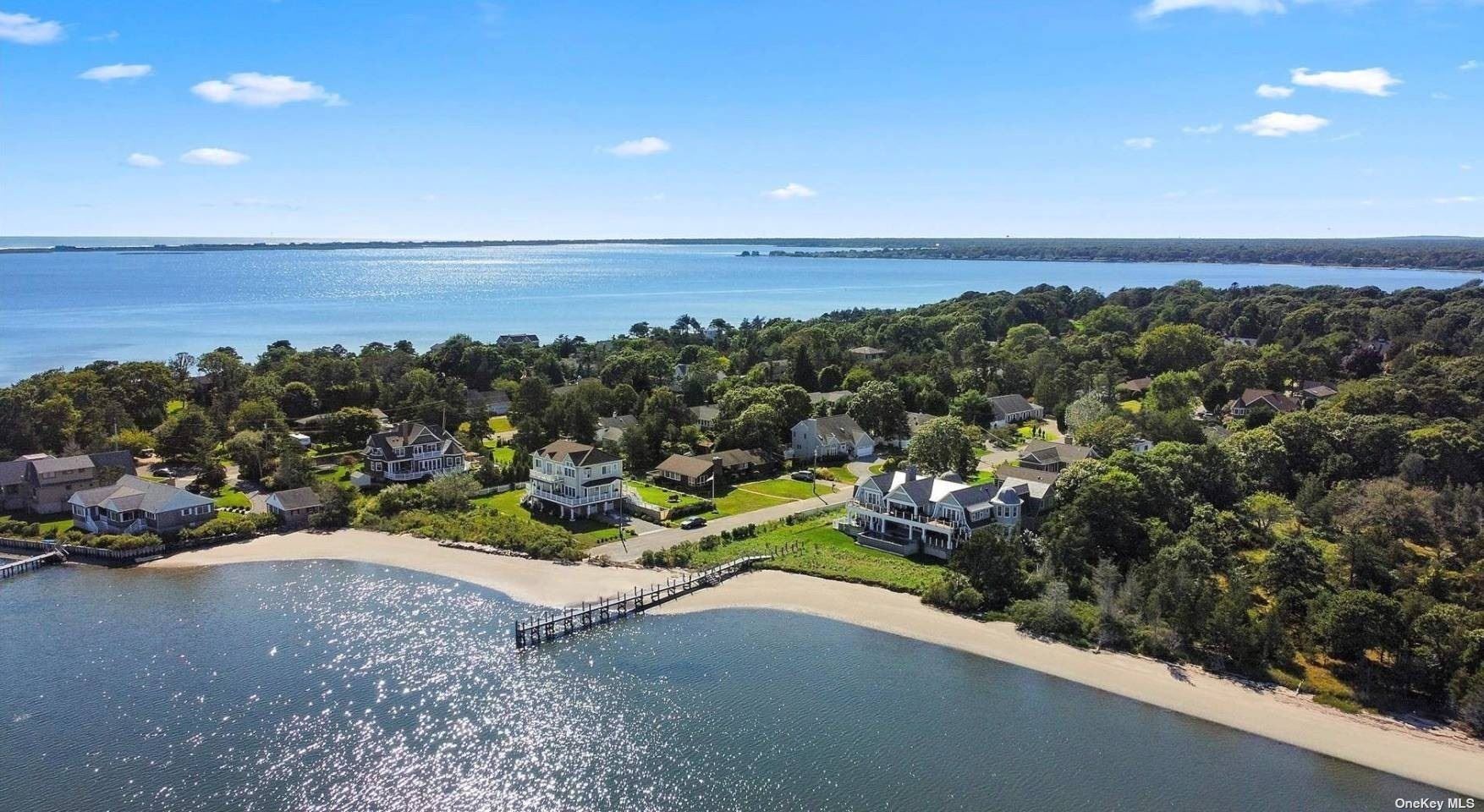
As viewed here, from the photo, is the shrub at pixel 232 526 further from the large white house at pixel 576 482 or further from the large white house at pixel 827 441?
the large white house at pixel 827 441

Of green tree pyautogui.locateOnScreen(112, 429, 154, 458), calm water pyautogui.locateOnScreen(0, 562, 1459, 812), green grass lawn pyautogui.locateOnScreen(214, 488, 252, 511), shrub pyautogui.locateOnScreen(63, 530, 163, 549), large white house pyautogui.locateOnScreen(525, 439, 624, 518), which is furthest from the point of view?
green tree pyautogui.locateOnScreen(112, 429, 154, 458)

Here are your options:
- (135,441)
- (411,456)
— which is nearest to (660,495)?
(411,456)

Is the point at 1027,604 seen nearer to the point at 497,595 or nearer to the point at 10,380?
the point at 497,595

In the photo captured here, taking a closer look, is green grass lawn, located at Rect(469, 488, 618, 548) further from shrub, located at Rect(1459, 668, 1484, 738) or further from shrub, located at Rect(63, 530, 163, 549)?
shrub, located at Rect(1459, 668, 1484, 738)

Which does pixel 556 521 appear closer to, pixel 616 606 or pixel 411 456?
pixel 616 606

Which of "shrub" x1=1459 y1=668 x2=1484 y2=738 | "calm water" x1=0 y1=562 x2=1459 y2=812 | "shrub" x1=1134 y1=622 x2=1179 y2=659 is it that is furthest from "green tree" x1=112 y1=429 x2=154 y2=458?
"shrub" x1=1459 y1=668 x2=1484 y2=738

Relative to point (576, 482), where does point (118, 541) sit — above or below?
below
